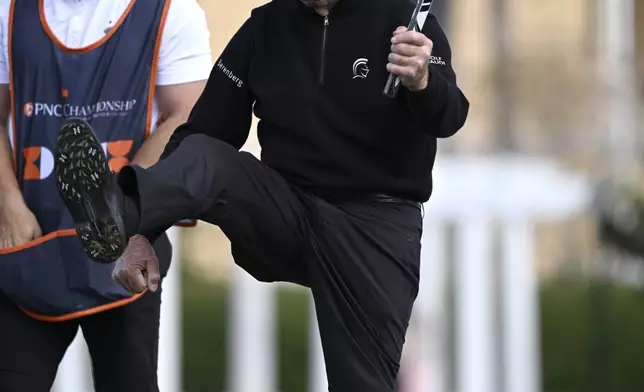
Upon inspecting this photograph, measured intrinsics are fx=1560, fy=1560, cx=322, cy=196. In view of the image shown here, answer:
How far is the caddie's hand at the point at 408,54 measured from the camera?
3896 millimetres

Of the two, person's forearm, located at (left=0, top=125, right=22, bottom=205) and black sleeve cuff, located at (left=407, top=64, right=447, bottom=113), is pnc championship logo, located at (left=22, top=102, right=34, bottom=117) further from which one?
black sleeve cuff, located at (left=407, top=64, right=447, bottom=113)

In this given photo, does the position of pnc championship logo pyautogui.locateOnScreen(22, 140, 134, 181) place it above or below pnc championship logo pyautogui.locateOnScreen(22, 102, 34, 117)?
below

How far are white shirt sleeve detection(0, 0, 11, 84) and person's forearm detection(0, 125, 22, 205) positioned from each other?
19 centimetres

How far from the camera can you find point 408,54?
3898mm

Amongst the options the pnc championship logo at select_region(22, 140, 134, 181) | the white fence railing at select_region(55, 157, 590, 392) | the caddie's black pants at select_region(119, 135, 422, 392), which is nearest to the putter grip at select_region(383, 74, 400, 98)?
the caddie's black pants at select_region(119, 135, 422, 392)

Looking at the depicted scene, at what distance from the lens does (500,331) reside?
419 inches

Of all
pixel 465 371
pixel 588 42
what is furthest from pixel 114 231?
pixel 588 42

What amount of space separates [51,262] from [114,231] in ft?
→ 2.33

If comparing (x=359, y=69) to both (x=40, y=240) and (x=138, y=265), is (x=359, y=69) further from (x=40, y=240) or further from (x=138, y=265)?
(x=40, y=240)

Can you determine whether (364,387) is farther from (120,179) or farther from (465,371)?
(465,371)

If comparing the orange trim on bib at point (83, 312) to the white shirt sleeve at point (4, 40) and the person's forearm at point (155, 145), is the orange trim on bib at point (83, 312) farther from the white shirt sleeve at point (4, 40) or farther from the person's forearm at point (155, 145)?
the white shirt sleeve at point (4, 40)

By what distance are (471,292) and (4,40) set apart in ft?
21.1

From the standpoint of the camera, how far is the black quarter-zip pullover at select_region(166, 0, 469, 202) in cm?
418

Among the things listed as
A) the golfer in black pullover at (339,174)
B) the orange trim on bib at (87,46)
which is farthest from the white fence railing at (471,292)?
the golfer in black pullover at (339,174)
